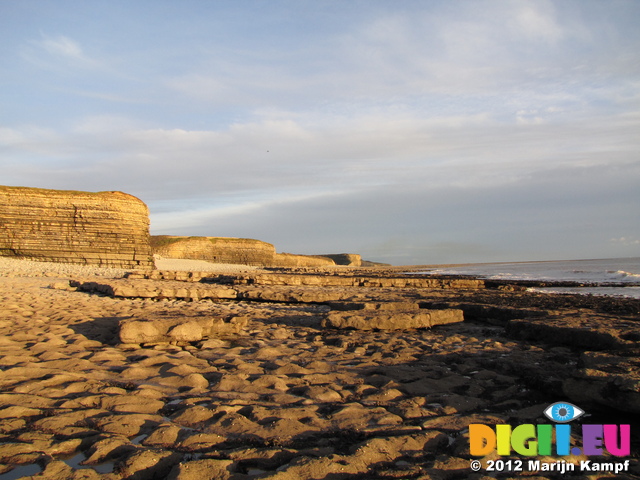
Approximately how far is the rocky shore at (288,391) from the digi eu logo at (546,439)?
99mm

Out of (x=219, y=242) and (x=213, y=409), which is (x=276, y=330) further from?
(x=219, y=242)

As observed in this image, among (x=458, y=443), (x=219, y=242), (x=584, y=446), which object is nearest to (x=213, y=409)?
(x=458, y=443)

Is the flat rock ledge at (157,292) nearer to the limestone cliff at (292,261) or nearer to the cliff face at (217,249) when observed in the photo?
the cliff face at (217,249)

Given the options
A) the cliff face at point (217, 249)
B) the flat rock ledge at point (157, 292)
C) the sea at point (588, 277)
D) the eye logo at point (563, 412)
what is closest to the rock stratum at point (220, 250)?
the cliff face at point (217, 249)

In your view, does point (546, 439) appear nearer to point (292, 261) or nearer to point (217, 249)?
point (217, 249)

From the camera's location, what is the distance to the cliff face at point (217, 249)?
54.4m

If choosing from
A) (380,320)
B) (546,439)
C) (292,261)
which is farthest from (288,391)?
(292,261)

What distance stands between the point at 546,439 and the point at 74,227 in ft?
98.0

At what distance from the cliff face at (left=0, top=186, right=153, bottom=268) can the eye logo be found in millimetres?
29198

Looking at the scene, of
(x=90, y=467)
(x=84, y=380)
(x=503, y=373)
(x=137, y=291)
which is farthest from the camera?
(x=137, y=291)

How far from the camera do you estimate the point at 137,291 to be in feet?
36.8

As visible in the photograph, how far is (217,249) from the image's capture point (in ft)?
195

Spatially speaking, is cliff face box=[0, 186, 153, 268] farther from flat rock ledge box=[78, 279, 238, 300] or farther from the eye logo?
the eye logo

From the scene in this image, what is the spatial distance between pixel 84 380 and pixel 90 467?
1.88 meters
